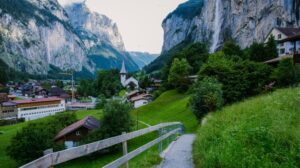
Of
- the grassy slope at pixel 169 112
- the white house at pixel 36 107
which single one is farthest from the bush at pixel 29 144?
the white house at pixel 36 107

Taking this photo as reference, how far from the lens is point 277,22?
70.0 meters

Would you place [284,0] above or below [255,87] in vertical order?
above

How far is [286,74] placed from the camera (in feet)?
87.5

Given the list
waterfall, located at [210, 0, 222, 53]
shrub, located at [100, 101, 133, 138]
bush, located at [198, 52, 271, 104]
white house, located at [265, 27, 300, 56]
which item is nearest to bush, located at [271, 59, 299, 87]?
bush, located at [198, 52, 271, 104]

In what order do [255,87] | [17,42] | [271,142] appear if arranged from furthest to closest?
[17,42], [255,87], [271,142]

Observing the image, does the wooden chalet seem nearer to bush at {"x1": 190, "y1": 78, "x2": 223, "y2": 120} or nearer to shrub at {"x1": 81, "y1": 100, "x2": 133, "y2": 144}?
shrub at {"x1": 81, "y1": 100, "x2": 133, "y2": 144}

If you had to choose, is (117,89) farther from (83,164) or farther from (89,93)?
(83,164)

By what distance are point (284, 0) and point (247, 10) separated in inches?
626

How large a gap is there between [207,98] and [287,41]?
111 feet

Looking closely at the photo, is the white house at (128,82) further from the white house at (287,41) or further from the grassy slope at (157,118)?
the white house at (287,41)

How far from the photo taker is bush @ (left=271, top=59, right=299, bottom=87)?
26.0m

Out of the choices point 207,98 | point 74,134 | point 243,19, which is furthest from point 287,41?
point 74,134

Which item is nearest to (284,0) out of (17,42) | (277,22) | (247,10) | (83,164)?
(277,22)

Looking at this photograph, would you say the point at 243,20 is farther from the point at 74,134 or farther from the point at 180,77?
the point at 74,134
